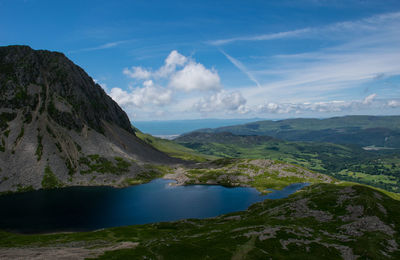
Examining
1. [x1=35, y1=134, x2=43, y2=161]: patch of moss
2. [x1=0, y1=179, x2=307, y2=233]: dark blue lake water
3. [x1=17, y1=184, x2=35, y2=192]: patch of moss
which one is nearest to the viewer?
[x1=0, y1=179, x2=307, y2=233]: dark blue lake water

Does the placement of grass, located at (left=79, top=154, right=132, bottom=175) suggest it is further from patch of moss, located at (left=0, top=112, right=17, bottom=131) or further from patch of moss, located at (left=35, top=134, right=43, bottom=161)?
patch of moss, located at (left=0, top=112, right=17, bottom=131)

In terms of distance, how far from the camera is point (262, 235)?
188 ft

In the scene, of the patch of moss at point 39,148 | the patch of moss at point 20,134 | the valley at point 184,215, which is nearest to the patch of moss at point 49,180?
the valley at point 184,215

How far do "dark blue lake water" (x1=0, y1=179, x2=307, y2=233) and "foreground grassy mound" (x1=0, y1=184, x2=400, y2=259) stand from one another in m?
19.9

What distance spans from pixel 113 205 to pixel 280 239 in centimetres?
10622

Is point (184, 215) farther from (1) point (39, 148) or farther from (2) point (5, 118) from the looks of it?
(2) point (5, 118)

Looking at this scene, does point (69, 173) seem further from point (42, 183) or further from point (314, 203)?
point (314, 203)

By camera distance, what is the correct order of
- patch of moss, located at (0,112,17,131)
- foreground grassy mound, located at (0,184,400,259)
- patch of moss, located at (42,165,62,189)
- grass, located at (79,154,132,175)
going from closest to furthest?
foreground grassy mound, located at (0,184,400,259), patch of moss, located at (42,165,62,189), patch of moss, located at (0,112,17,131), grass, located at (79,154,132,175)

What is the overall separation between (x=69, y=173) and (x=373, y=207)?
194735 millimetres

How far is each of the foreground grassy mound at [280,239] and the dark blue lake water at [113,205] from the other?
19904 mm

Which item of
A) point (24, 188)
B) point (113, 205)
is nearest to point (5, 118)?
point (24, 188)

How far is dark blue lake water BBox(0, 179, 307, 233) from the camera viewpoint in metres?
105

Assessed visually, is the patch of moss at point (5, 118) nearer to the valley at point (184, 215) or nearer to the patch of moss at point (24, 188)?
the valley at point (184, 215)

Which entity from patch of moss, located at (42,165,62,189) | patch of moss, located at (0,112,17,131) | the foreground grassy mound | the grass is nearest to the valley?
the foreground grassy mound
